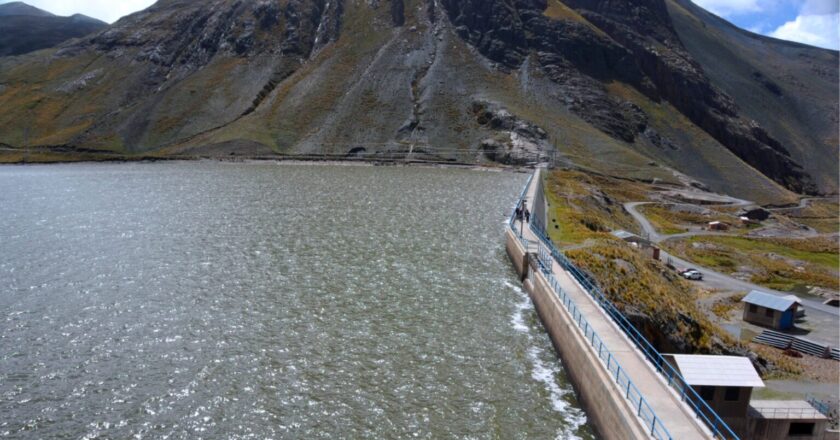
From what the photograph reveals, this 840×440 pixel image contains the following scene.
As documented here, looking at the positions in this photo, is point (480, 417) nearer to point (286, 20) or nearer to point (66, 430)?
point (66, 430)

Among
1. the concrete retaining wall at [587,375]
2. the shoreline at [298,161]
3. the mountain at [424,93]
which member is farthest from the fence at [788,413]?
the mountain at [424,93]

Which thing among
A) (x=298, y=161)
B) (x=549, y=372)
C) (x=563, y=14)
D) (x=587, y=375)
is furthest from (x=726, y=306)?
(x=563, y=14)

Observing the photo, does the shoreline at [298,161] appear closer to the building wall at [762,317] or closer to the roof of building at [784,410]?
the building wall at [762,317]

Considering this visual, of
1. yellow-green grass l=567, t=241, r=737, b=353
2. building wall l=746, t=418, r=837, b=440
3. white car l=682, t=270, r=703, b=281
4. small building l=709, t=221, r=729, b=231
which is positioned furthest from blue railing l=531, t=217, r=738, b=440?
small building l=709, t=221, r=729, b=231

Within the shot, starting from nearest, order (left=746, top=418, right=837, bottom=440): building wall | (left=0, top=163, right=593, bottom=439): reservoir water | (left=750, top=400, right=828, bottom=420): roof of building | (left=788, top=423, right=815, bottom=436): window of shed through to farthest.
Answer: (left=0, top=163, right=593, bottom=439): reservoir water
(left=746, top=418, right=837, bottom=440): building wall
(left=750, top=400, right=828, bottom=420): roof of building
(left=788, top=423, right=815, bottom=436): window of shed

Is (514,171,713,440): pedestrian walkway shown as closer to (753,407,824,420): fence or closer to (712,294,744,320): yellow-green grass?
(753,407,824,420): fence
